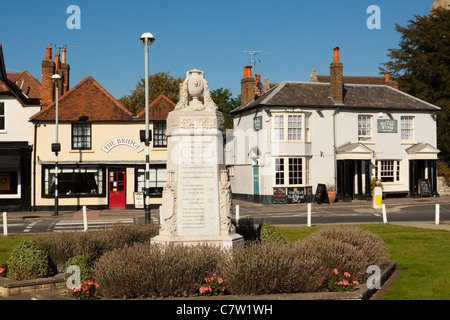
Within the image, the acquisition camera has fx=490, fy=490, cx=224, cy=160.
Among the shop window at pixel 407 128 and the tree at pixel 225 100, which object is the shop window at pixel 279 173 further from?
the tree at pixel 225 100

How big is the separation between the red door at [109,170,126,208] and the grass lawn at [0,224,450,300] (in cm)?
1408

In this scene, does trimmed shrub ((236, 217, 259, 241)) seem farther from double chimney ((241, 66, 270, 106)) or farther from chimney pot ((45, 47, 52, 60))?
double chimney ((241, 66, 270, 106))

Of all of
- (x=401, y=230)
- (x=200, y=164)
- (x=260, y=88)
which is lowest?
(x=401, y=230)

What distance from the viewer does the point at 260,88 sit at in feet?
153

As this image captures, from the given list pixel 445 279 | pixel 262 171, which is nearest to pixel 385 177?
pixel 262 171

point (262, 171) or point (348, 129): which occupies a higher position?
point (348, 129)

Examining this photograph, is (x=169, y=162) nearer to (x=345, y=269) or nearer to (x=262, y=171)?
(x=345, y=269)

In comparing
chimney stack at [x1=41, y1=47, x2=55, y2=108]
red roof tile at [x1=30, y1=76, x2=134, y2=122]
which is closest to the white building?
red roof tile at [x1=30, y1=76, x2=134, y2=122]

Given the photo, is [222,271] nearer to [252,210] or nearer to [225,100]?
[252,210]

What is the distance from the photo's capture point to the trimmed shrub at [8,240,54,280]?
968 cm
